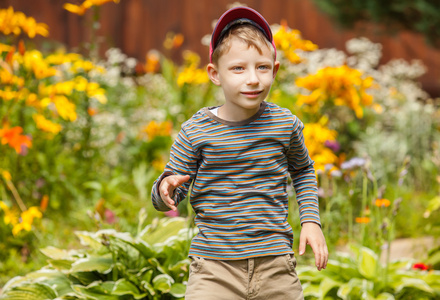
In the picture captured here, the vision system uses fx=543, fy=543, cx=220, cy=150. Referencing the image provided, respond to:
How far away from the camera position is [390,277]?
284 cm

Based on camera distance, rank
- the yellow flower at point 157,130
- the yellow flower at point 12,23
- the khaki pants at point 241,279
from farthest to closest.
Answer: the yellow flower at point 157,130
the yellow flower at point 12,23
the khaki pants at point 241,279

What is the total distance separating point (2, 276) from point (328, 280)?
1911 millimetres

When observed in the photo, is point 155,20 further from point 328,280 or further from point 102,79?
point 328,280

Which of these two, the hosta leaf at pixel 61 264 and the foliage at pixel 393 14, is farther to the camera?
the foliage at pixel 393 14

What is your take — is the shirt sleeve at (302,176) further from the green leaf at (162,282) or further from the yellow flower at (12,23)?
the yellow flower at (12,23)

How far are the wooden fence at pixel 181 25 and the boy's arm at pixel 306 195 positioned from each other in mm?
5779

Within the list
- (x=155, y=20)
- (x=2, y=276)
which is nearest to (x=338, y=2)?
(x=155, y=20)

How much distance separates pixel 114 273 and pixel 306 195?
1.11m

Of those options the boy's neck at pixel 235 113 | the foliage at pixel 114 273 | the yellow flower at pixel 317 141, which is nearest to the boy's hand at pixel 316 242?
the boy's neck at pixel 235 113

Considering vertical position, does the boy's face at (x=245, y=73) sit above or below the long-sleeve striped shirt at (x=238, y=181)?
above

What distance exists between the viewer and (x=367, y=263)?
281 centimetres

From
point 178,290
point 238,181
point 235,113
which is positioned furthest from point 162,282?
point 235,113

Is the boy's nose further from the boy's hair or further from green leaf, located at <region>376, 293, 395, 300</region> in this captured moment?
green leaf, located at <region>376, 293, 395, 300</region>

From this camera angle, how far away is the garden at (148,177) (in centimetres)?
262
